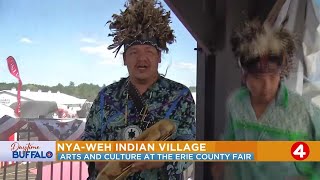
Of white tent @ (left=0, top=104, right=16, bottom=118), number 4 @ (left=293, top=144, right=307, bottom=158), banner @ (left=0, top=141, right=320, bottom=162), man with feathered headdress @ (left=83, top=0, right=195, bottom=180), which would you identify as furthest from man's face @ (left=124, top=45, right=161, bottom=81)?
number 4 @ (left=293, top=144, right=307, bottom=158)

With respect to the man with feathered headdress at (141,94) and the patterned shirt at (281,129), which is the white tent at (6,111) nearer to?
the man with feathered headdress at (141,94)

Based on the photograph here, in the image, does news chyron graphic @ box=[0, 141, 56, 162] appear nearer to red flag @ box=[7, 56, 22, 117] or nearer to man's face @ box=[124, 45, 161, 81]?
red flag @ box=[7, 56, 22, 117]

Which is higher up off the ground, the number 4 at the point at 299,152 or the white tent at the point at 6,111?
the white tent at the point at 6,111

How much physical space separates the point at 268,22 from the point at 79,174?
1.12 meters

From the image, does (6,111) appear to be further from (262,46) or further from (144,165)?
(262,46)

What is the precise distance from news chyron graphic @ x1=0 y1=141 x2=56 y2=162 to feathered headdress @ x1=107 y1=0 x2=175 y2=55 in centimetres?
52

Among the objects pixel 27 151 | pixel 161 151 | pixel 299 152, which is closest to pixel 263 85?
pixel 299 152

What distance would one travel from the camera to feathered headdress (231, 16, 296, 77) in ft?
6.05

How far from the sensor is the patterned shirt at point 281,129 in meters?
1.81

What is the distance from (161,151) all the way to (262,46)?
26.0 inches

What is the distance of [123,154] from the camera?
1777 millimetres

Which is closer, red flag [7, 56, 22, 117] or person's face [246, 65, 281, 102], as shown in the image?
red flag [7, 56, 22, 117]

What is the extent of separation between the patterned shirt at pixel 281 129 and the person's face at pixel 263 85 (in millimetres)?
24

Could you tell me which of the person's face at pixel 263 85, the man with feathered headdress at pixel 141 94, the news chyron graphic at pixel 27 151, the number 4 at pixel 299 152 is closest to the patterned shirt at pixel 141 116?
the man with feathered headdress at pixel 141 94
